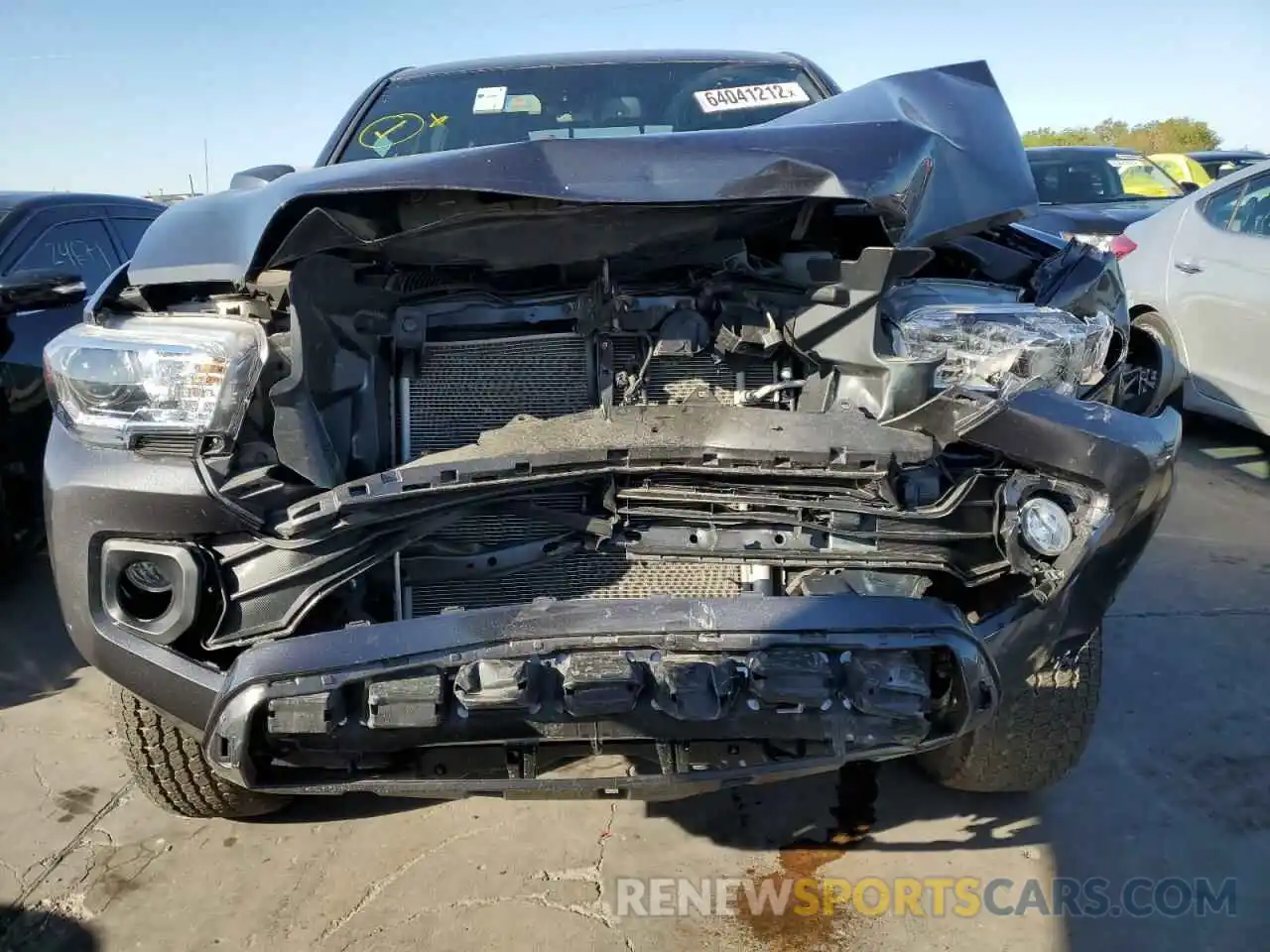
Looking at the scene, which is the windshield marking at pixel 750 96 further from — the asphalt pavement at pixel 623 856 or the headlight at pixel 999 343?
the asphalt pavement at pixel 623 856

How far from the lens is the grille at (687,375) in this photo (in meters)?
2.16

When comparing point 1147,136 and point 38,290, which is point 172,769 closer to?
point 38,290

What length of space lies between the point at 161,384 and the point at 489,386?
67 cm

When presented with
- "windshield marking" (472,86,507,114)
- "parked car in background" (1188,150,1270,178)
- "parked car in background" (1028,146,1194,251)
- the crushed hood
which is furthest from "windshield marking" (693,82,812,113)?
"parked car in background" (1188,150,1270,178)

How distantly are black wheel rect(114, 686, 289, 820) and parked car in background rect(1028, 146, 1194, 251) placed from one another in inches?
286

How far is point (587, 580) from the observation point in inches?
82.4

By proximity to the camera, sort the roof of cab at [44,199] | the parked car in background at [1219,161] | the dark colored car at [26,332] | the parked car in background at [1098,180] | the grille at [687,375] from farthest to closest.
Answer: the parked car in background at [1219,161] → the parked car in background at [1098,180] → the roof of cab at [44,199] → the dark colored car at [26,332] → the grille at [687,375]

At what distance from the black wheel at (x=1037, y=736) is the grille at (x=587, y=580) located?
0.74m

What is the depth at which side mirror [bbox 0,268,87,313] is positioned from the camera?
3.29 meters

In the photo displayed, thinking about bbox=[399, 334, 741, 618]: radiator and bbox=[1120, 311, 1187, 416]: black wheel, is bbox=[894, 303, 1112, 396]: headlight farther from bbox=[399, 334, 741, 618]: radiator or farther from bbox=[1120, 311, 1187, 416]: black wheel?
bbox=[399, 334, 741, 618]: radiator

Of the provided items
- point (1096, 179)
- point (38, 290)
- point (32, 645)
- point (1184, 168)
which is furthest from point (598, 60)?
point (1184, 168)

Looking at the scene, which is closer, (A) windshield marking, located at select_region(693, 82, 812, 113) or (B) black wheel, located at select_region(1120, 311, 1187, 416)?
(B) black wheel, located at select_region(1120, 311, 1187, 416)

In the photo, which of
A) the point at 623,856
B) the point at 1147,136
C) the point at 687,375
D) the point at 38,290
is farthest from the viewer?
the point at 1147,136

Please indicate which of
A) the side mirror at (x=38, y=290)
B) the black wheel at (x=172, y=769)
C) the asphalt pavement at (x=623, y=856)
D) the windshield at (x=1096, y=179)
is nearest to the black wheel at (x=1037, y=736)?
the asphalt pavement at (x=623, y=856)
